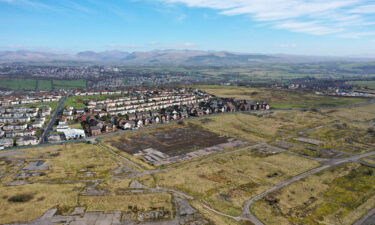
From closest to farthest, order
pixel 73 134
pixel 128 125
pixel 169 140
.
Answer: pixel 169 140, pixel 73 134, pixel 128 125

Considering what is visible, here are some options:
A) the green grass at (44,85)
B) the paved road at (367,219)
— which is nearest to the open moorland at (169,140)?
the paved road at (367,219)

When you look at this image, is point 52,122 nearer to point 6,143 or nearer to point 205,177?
point 6,143

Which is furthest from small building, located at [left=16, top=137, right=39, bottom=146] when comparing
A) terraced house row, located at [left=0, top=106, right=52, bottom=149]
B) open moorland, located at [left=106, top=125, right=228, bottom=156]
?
open moorland, located at [left=106, top=125, right=228, bottom=156]

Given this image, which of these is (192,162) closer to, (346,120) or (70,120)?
(70,120)

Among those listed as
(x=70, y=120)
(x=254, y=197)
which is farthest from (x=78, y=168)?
(x=70, y=120)

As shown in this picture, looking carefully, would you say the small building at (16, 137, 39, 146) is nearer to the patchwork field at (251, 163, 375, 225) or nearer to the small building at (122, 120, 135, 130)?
the small building at (122, 120, 135, 130)

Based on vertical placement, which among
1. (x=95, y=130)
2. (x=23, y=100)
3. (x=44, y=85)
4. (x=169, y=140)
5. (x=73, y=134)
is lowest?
(x=169, y=140)

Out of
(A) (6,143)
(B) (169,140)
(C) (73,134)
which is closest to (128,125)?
(C) (73,134)
